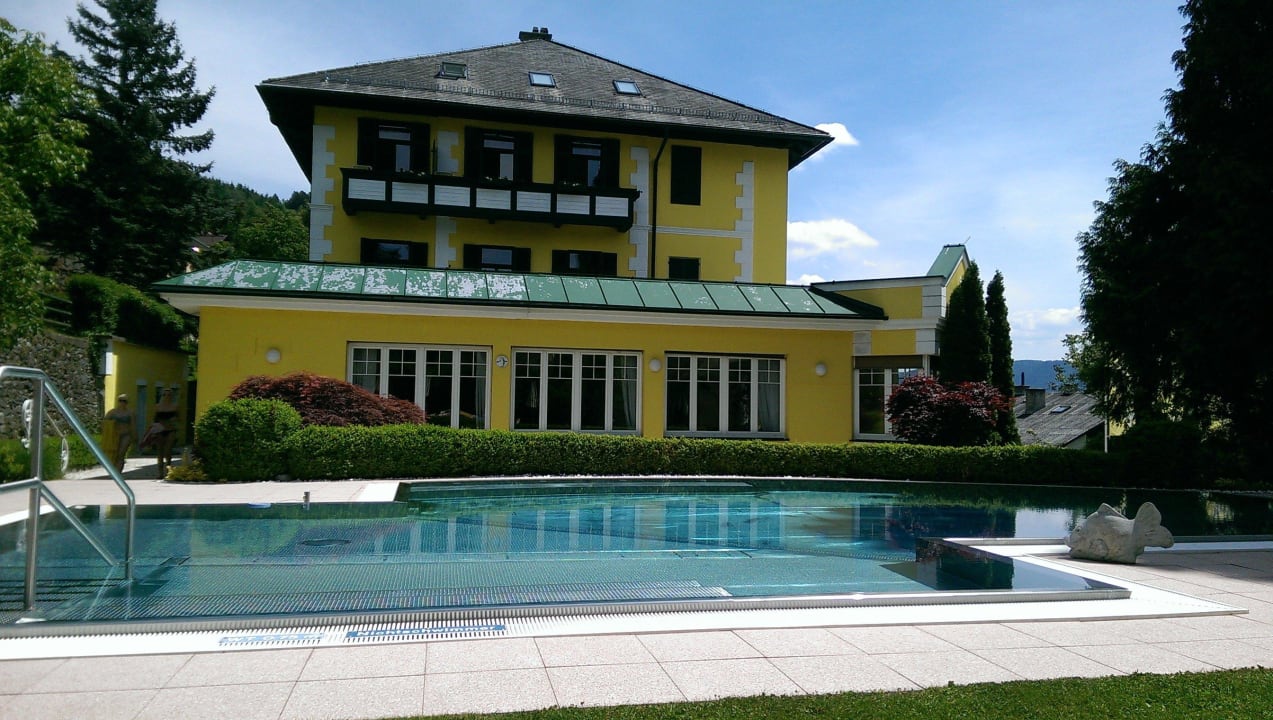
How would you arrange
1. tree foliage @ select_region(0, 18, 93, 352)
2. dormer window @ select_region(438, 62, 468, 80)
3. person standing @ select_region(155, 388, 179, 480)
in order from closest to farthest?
person standing @ select_region(155, 388, 179, 480) < tree foliage @ select_region(0, 18, 93, 352) < dormer window @ select_region(438, 62, 468, 80)

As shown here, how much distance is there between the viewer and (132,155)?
36000 mm

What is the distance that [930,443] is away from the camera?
1903cm

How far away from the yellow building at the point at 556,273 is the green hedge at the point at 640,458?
218cm

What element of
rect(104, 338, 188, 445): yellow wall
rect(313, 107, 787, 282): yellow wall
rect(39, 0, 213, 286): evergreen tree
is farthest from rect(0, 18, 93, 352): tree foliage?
rect(39, 0, 213, 286): evergreen tree

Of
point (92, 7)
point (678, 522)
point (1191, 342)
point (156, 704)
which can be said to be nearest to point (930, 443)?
point (1191, 342)

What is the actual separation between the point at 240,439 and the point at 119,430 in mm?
4568

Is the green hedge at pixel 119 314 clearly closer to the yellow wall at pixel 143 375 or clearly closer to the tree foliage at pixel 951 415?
the yellow wall at pixel 143 375

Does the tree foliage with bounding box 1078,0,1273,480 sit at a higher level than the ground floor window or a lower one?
higher

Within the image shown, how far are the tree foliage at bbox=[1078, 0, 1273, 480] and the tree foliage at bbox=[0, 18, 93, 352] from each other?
23.4 m

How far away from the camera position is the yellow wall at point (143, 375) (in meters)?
21.0

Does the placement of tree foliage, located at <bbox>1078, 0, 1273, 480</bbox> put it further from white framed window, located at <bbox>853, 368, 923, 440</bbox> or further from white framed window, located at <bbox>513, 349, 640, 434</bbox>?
white framed window, located at <bbox>513, 349, 640, 434</bbox>

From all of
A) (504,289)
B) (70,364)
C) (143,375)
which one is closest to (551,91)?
(504,289)

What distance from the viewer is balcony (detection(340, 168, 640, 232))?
2283 cm

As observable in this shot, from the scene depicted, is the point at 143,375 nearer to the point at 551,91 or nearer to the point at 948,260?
the point at 551,91
